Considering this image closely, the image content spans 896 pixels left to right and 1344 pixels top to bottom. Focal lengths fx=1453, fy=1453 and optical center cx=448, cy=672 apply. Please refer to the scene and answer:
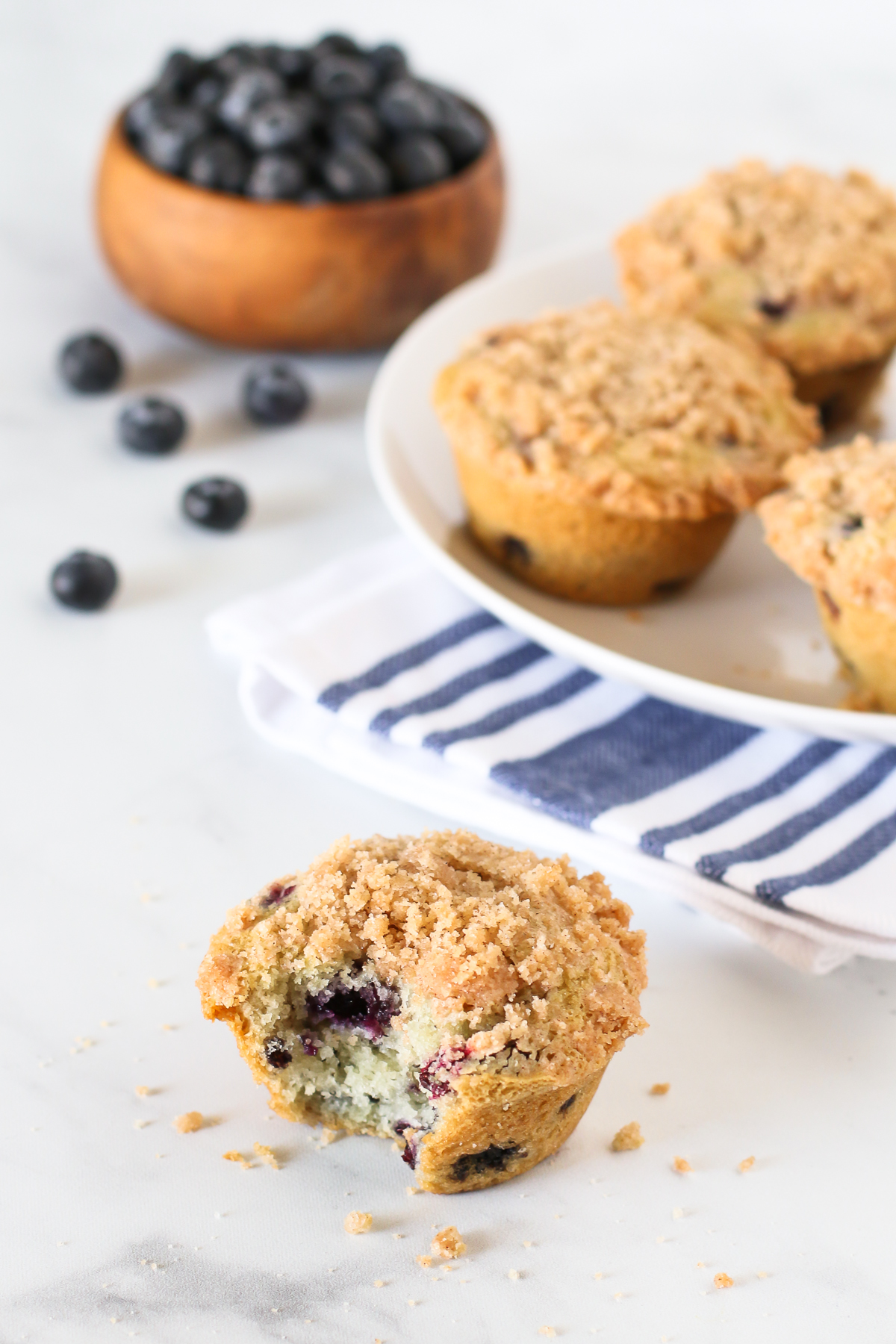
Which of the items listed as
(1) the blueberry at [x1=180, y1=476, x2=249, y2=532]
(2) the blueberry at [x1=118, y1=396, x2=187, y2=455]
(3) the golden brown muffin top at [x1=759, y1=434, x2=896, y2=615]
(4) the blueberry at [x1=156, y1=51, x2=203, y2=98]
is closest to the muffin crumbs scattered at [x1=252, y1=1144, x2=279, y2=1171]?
(3) the golden brown muffin top at [x1=759, y1=434, x2=896, y2=615]

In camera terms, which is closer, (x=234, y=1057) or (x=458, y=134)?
(x=234, y=1057)

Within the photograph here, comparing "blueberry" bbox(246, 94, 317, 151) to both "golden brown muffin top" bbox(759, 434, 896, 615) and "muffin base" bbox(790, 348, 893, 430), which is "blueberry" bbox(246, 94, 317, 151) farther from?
"golden brown muffin top" bbox(759, 434, 896, 615)

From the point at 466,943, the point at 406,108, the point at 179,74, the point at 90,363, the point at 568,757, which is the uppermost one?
the point at 406,108

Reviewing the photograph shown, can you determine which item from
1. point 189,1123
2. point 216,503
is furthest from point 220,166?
point 189,1123

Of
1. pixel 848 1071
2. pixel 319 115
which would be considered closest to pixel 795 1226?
pixel 848 1071

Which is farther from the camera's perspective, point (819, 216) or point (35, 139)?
point (35, 139)

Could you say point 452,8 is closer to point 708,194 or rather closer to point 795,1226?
point 708,194

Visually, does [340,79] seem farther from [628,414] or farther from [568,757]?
[568,757]
